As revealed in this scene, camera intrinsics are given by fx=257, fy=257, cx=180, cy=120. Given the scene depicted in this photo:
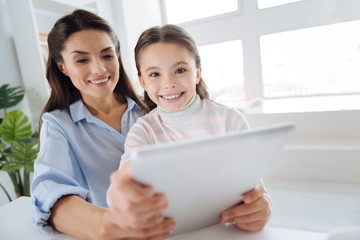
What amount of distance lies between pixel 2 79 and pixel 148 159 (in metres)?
2.40

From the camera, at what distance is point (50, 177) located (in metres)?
0.80

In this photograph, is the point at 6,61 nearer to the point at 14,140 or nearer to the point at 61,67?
the point at 14,140

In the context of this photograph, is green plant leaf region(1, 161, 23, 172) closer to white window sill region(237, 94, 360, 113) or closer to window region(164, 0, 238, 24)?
white window sill region(237, 94, 360, 113)

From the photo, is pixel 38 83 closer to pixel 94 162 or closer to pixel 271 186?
pixel 94 162

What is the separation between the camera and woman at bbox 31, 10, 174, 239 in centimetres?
72

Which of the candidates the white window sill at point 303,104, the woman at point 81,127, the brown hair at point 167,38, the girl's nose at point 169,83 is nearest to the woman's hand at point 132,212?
the woman at point 81,127

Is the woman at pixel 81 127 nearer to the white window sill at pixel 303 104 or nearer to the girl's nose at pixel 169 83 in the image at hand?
the girl's nose at pixel 169 83

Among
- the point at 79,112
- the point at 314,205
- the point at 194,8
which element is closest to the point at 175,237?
the point at 79,112

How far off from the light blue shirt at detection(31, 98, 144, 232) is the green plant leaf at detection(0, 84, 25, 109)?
1284 millimetres

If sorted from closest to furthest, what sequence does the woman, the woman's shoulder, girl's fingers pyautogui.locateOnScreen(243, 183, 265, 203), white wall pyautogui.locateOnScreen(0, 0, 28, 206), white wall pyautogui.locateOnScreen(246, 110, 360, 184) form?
girl's fingers pyautogui.locateOnScreen(243, 183, 265, 203), the woman, the woman's shoulder, white wall pyautogui.locateOnScreen(0, 0, 28, 206), white wall pyautogui.locateOnScreen(246, 110, 360, 184)

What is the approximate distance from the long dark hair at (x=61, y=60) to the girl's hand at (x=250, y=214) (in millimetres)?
753

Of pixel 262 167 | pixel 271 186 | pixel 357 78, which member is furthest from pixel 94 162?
pixel 357 78

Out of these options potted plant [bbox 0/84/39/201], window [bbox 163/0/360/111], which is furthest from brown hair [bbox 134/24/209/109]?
window [bbox 163/0/360/111]

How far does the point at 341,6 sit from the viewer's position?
9.16 feet
